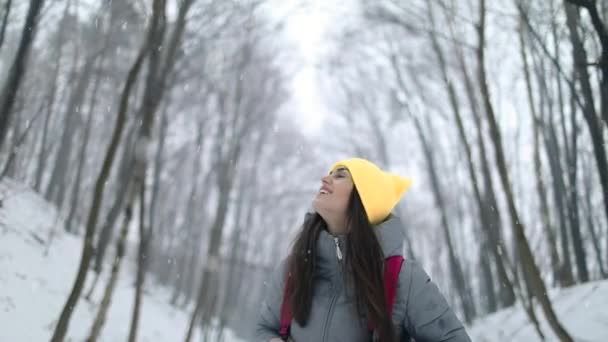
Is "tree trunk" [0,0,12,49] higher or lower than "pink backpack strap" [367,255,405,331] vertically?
higher

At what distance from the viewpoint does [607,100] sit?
8.87 feet

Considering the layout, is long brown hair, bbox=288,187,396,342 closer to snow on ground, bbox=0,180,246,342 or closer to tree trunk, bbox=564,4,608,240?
tree trunk, bbox=564,4,608,240

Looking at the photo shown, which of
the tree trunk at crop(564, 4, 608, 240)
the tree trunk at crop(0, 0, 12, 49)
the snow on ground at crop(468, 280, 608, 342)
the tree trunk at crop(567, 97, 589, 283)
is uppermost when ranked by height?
the tree trunk at crop(0, 0, 12, 49)

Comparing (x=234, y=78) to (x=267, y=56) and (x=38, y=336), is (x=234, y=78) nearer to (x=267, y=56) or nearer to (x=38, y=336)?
(x=267, y=56)

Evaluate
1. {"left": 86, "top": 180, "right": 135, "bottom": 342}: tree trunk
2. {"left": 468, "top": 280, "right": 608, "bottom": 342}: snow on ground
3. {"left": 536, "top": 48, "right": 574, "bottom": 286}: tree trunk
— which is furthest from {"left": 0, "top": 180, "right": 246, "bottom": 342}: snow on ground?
{"left": 536, "top": 48, "right": 574, "bottom": 286}: tree trunk

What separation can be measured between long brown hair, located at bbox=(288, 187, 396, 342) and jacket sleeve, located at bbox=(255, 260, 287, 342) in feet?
0.36

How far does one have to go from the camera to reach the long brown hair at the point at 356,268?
156 centimetres

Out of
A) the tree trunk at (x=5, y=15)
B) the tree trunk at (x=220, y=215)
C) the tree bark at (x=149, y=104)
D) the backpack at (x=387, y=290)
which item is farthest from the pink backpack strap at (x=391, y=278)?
the tree trunk at (x=220, y=215)

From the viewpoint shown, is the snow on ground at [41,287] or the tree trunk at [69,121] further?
the tree trunk at [69,121]

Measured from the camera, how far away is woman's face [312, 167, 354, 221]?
Result: 188 cm

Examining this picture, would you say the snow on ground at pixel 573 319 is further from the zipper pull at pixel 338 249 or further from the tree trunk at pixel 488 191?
the zipper pull at pixel 338 249

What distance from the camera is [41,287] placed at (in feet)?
25.0

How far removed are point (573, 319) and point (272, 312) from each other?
14.8 feet

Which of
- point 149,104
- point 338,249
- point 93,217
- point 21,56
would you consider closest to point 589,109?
point 338,249
